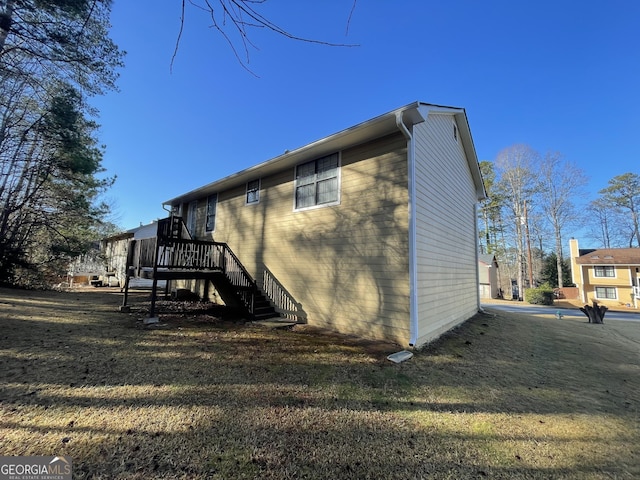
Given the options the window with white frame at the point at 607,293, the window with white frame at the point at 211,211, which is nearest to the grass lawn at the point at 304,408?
the window with white frame at the point at 211,211

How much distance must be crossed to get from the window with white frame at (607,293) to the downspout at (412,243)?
3123 centimetres

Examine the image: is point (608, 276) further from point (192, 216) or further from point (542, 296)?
point (192, 216)

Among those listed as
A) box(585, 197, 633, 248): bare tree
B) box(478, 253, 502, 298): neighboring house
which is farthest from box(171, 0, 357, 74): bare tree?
box(585, 197, 633, 248): bare tree

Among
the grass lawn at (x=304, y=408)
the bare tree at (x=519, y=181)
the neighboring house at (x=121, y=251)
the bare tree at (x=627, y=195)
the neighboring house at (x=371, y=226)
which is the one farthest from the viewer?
the bare tree at (x=627, y=195)

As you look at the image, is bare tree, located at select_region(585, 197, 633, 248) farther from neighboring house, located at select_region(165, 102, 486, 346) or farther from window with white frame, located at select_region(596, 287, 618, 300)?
neighboring house, located at select_region(165, 102, 486, 346)

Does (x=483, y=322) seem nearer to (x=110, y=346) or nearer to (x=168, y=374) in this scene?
(x=168, y=374)

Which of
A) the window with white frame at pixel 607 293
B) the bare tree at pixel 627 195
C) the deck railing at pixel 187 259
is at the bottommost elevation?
the window with white frame at pixel 607 293

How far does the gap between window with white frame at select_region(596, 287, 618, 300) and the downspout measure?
31.2 metres

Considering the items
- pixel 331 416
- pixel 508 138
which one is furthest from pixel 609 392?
pixel 508 138

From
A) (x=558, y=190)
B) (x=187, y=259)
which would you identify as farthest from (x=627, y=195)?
(x=187, y=259)

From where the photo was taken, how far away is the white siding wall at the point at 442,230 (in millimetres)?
6188

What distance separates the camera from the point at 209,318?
8031 millimetres

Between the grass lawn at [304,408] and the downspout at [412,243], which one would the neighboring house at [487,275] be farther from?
the downspout at [412,243]

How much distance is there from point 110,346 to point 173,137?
1014cm
